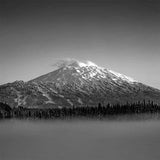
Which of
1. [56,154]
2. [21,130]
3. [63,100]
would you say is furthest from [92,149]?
[63,100]

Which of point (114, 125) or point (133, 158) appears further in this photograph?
point (114, 125)

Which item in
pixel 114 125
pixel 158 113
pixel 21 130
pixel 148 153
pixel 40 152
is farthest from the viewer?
pixel 158 113

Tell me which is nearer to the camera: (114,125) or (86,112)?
(114,125)

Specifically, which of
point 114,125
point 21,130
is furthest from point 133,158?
point 114,125

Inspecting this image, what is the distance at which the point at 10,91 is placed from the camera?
19088cm

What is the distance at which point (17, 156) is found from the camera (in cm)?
3619

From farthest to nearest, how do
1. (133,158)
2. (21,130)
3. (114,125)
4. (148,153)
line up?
1. (114,125)
2. (21,130)
3. (148,153)
4. (133,158)

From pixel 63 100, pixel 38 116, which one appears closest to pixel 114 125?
pixel 38 116

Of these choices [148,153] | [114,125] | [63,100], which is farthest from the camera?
[63,100]

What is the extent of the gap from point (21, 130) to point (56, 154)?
34.6 metres

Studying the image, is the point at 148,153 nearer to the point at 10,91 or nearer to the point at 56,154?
the point at 56,154

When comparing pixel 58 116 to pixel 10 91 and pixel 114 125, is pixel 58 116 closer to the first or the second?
pixel 114 125

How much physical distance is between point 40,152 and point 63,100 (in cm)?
13815

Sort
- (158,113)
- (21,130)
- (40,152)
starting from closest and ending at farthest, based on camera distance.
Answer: (40,152), (21,130), (158,113)
